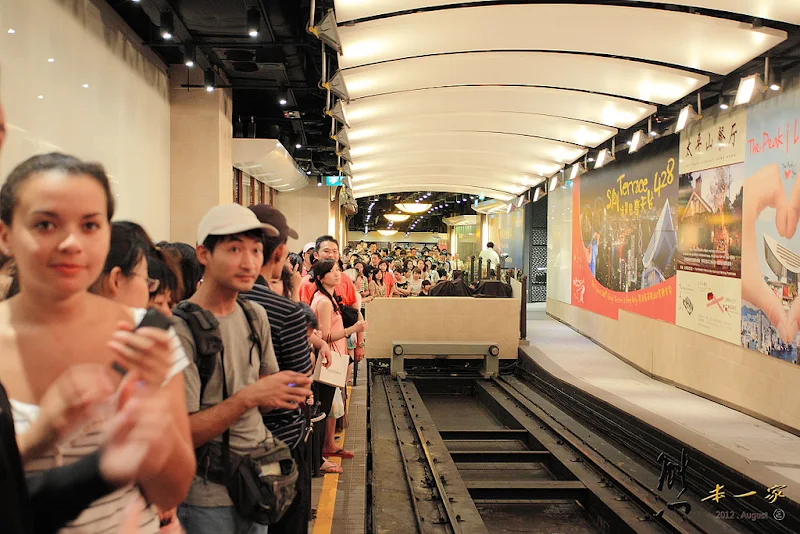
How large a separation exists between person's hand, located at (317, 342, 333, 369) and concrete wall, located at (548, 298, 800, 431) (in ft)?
15.5

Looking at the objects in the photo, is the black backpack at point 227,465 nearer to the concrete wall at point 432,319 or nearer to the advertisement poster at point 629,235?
the advertisement poster at point 629,235

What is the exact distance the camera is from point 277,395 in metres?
2.16

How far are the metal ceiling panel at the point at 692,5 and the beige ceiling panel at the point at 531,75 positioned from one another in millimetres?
1837

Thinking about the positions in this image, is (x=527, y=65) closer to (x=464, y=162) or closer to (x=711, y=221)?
(x=711, y=221)

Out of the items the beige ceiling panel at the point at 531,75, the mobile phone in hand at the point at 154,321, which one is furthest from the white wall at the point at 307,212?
the mobile phone in hand at the point at 154,321

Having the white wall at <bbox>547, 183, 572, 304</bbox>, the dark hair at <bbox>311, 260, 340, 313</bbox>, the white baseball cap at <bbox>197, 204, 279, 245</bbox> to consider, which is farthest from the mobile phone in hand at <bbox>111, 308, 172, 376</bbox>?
the white wall at <bbox>547, 183, 572, 304</bbox>

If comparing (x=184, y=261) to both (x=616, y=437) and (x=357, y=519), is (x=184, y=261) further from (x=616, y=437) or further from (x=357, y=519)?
(x=616, y=437)

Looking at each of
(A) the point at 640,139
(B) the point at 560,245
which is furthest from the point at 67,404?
(B) the point at 560,245

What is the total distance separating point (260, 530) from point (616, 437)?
616 cm

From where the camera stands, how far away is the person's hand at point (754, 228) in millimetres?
6906

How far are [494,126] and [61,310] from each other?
36.8 feet

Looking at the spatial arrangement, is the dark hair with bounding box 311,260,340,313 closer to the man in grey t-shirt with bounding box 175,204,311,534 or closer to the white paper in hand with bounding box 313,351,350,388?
the white paper in hand with bounding box 313,351,350,388

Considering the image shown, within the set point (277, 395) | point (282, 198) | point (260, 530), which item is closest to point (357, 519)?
point (260, 530)

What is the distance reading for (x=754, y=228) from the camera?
7.66 metres
